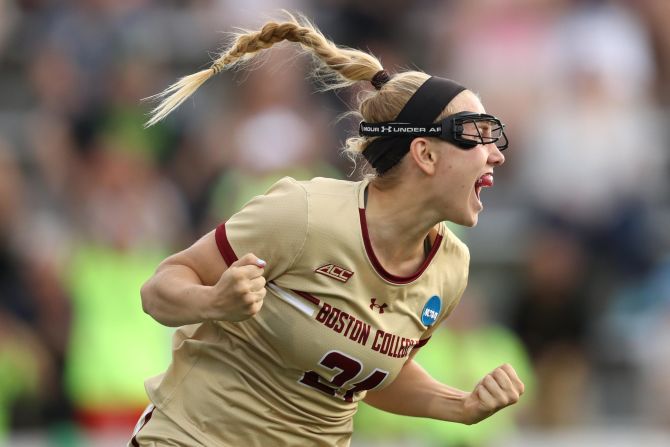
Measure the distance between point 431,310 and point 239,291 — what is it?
3.39 ft

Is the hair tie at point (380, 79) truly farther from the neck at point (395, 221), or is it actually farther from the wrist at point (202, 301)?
the wrist at point (202, 301)

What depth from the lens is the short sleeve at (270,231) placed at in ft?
14.4

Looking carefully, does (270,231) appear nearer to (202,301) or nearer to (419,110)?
(202,301)

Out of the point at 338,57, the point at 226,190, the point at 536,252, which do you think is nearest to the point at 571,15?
the point at 536,252

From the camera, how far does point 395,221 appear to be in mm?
4621

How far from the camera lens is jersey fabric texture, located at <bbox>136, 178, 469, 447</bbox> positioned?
4453 millimetres

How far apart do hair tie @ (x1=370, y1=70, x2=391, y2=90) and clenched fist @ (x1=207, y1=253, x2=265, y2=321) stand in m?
1.00

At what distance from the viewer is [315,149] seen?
9547 millimetres

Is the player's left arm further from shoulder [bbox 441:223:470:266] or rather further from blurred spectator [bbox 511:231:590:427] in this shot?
blurred spectator [bbox 511:231:590:427]

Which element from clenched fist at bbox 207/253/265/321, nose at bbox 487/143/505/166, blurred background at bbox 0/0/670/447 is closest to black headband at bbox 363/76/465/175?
nose at bbox 487/143/505/166

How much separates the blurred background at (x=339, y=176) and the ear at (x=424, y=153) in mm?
4121

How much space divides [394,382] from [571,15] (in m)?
6.38

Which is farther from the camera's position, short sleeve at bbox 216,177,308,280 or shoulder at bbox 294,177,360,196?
shoulder at bbox 294,177,360,196

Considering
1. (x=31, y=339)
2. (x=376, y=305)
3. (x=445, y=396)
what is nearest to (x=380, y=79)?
(x=376, y=305)
